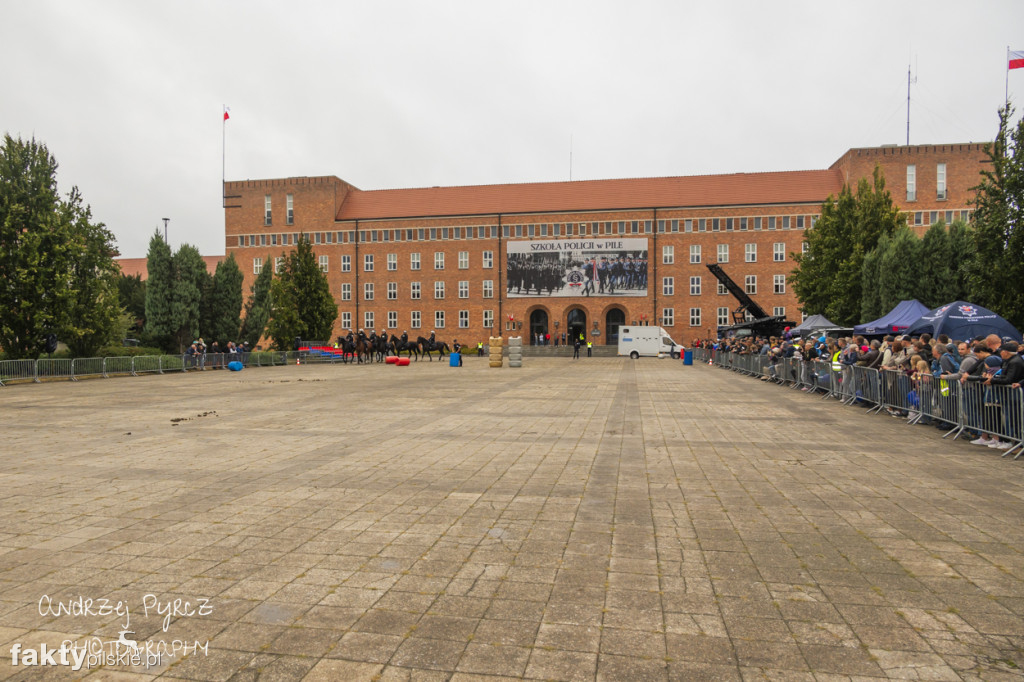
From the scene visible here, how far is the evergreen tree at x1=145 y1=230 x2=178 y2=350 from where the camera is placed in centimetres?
3722

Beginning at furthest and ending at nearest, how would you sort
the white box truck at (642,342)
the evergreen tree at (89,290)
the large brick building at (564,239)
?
the large brick building at (564,239) → the white box truck at (642,342) → the evergreen tree at (89,290)

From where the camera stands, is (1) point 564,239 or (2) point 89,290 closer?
(2) point 89,290

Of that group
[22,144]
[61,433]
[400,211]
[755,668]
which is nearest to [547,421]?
[61,433]

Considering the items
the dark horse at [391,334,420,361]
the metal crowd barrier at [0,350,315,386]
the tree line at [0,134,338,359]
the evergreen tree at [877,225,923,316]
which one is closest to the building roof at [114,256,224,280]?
the dark horse at [391,334,420,361]

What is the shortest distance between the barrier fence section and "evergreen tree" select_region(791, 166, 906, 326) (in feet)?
61.4

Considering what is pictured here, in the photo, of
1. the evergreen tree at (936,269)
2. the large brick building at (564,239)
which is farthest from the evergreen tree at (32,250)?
the large brick building at (564,239)

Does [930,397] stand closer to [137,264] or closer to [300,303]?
[300,303]

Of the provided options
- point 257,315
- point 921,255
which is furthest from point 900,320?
point 257,315

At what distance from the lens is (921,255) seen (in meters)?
30.2

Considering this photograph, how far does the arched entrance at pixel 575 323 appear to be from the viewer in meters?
66.8

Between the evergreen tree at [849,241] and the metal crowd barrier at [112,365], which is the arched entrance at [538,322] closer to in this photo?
the evergreen tree at [849,241]

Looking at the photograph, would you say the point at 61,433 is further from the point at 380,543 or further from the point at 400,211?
the point at 400,211

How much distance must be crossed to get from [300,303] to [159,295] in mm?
10242

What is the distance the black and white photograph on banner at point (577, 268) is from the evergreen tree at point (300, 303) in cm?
2429
